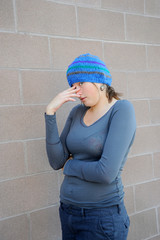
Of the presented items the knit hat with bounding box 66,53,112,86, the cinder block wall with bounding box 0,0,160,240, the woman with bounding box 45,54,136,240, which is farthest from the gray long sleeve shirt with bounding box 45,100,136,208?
the cinder block wall with bounding box 0,0,160,240

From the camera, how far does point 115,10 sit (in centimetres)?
216

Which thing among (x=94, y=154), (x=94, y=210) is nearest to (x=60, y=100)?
(x=94, y=154)

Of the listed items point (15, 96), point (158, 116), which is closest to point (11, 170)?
point (15, 96)

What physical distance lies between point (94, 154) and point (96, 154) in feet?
0.04

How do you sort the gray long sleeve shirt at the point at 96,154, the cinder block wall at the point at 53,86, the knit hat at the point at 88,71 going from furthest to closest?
the cinder block wall at the point at 53,86
the knit hat at the point at 88,71
the gray long sleeve shirt at the point at 96,154

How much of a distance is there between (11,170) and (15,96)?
0.53m

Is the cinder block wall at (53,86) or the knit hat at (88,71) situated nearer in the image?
the knit hat at (88,71)

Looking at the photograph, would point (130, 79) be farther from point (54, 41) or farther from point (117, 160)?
point (117, 160)

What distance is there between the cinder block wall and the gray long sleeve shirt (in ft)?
1.49

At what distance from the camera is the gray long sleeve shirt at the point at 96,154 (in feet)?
4.04

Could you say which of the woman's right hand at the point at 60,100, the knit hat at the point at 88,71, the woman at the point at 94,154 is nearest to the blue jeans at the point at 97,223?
the woman at the point at 94,154

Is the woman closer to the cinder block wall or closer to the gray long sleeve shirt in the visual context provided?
the gray long sleeve shirt

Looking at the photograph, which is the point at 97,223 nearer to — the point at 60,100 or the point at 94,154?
the point at 94,154

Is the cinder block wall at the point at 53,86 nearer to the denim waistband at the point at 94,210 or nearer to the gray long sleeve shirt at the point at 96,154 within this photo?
the gray long sleeve shirt at the point at 96,154
